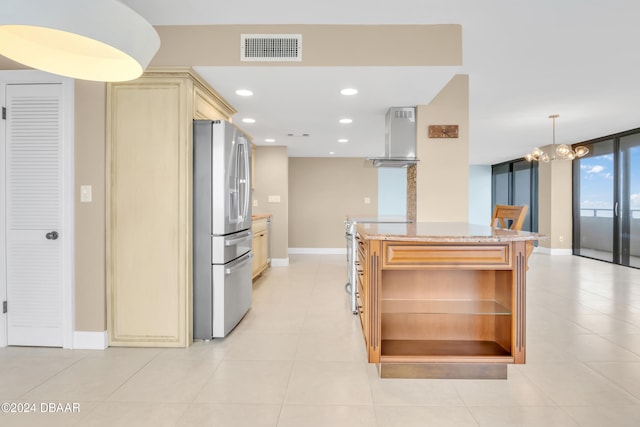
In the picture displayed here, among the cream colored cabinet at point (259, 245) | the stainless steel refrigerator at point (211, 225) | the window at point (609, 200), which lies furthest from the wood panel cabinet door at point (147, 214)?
the window at point (609, 200)

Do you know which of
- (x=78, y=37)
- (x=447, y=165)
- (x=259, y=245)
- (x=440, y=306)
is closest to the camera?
(x=78, y=37)

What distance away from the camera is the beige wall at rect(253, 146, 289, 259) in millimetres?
6523

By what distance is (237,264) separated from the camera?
10.2 ft

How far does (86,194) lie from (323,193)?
5.71 m

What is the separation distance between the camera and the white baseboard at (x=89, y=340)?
8.82 ft

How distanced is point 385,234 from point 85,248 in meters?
2.24

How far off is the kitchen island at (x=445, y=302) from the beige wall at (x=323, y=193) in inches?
224

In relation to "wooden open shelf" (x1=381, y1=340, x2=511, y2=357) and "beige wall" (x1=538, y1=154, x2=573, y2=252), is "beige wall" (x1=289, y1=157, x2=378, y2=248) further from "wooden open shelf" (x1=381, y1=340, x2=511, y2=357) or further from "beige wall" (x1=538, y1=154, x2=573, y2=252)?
"wooden open shelf" (x1=381, y1=340, x2=511, y2=357)

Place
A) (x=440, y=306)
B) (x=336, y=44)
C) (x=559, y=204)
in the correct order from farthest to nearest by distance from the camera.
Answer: (x=559, y=204) < (x=336, y=44) < (x=440, y=306)

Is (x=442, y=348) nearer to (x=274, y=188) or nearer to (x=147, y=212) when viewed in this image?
(x=147, y=212)

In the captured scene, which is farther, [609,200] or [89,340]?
[609,200]

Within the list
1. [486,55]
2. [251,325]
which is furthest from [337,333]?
[486,55]

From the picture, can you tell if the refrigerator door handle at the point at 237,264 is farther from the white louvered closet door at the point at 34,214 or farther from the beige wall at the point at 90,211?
the white louvered closet door at the point at 34,214

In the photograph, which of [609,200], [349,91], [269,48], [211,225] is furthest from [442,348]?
[609,200]
